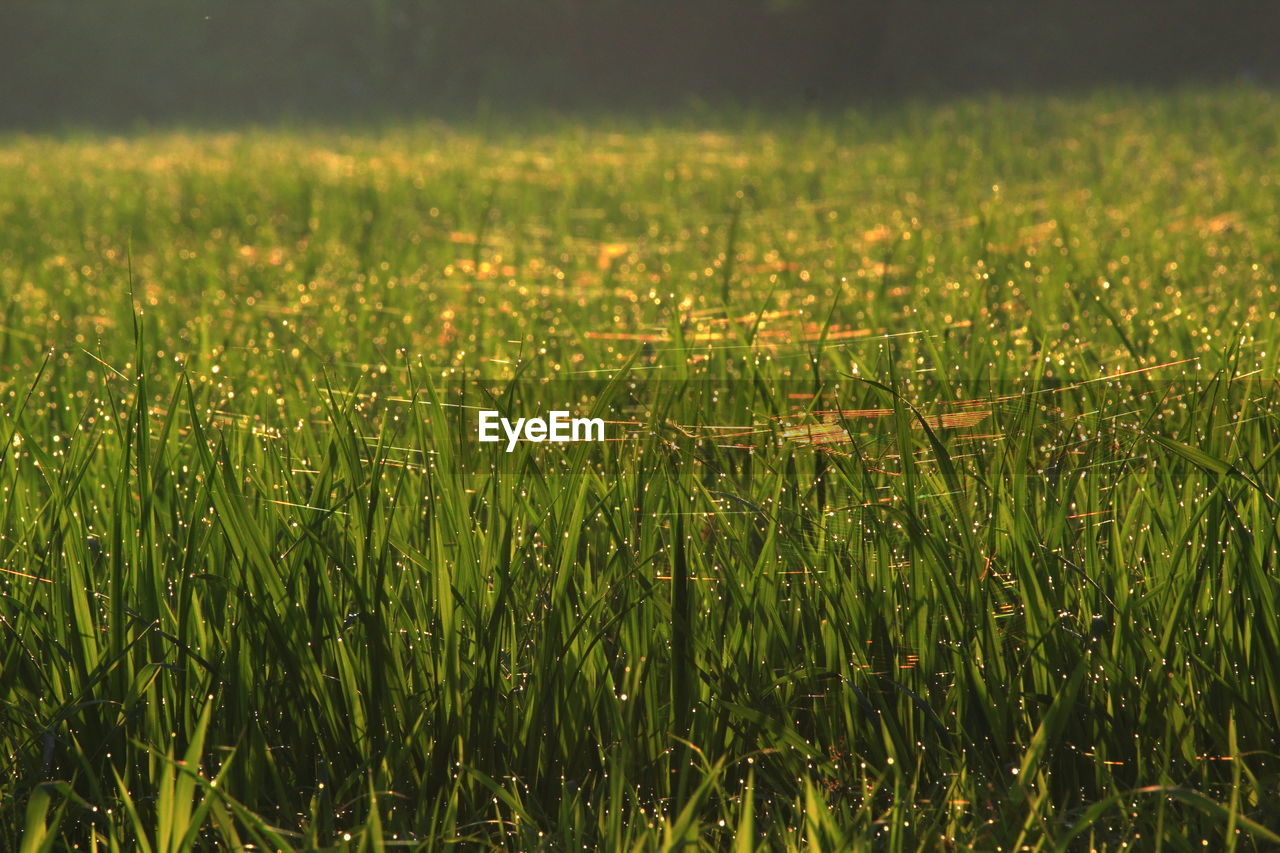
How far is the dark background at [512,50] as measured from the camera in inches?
813

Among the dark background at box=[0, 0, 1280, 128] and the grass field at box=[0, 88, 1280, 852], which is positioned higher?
the dark background at box=[0, 0, 1280, 128]

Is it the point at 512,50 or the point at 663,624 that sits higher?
the point at 512,50

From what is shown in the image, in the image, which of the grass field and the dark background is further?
the dark background

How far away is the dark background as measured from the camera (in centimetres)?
2064

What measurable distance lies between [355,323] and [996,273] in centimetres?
184

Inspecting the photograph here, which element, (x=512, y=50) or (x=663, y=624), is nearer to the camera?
(x=663, y=624)

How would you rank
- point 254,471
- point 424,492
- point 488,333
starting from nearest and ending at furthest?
point 254,471 < point 424,492 < point 488,333

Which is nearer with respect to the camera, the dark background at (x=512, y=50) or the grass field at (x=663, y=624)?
the grass field at (x=663, y=624)

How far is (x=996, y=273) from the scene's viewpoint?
11.0 feet

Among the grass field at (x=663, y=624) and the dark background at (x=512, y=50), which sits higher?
the dark background at (x=512, y=50)

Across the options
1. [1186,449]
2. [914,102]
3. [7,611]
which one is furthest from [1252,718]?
[914,102]

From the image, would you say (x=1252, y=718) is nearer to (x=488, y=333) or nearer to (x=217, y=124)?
(x=488, y=333)

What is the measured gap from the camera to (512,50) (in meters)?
25.3

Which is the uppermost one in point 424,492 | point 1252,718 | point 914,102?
point 914,102
